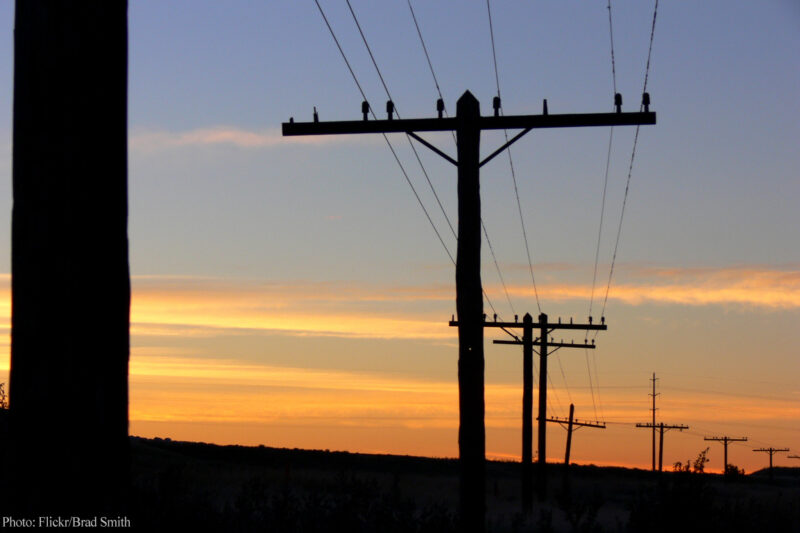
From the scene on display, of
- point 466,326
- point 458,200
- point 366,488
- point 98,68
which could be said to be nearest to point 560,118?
point 458,200

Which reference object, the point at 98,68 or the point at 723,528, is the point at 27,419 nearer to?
the point at 98,68

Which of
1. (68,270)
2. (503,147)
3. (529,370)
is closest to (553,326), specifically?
(529,370)

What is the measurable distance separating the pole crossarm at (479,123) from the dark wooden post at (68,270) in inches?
434

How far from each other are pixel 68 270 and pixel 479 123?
1146cm

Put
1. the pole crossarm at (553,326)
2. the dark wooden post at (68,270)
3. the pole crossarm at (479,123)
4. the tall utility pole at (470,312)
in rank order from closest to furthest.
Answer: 1. the dark wooden post at (68,270)
2. the tall utility pole at (470,312)
3. the pole crossarm at (479,123)
4. the pole crossarm at (553,326)

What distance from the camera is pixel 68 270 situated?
4.86 meters

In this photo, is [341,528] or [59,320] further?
[341,528]

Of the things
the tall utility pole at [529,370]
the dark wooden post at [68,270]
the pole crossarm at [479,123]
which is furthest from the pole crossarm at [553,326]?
the dark wooden post at [68,270]

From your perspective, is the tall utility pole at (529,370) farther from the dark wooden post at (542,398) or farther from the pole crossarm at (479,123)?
the pole crossarm at (479,123)

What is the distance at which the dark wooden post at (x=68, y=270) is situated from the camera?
4.84m

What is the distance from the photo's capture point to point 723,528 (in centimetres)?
1720

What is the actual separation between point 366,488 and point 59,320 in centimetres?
1064

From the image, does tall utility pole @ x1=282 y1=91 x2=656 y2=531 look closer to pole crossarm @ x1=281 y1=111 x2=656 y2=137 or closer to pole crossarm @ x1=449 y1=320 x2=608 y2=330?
pole crossarm @ x1=281 y1=111 x2=656 y2=137

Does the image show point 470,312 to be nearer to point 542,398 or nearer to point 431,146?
point 431,146
